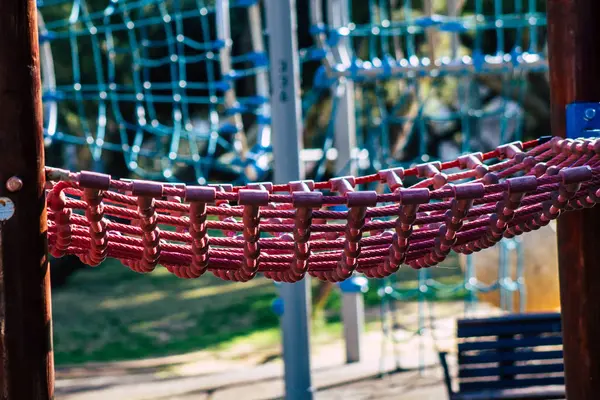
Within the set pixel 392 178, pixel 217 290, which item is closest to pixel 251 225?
pixel 392 178

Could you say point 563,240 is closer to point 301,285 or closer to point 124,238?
point 124,238

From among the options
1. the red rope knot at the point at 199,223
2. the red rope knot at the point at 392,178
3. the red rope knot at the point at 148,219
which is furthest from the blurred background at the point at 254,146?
the red rope knot at the point at 148,219

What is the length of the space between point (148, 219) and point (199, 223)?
10 cm

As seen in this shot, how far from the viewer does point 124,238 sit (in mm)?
2037

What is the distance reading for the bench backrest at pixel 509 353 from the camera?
14.0 feet

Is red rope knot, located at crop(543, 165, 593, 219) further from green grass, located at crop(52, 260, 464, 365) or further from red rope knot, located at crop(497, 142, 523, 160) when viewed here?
green grass, located at crop(52, 260, 464, 365)

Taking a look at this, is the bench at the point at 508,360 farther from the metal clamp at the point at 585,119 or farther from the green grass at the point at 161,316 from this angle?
the green grass at the point at 161,316

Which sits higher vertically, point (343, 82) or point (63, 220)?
point (343, 82)

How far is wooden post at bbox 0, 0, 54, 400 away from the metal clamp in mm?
1376

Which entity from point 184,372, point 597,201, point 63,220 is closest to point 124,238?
point 63,220

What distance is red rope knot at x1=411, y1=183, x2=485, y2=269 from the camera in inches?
80.4

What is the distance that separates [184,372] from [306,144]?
512 centimetres

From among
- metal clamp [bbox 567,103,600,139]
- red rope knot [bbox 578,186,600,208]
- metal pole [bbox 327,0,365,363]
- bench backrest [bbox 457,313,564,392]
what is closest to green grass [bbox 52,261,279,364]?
metal pole [bbox 327,0,365,363]

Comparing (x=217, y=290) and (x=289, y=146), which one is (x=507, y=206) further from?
(x=217, y=290)
